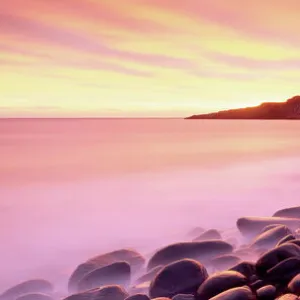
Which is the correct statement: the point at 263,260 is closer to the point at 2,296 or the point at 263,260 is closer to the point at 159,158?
the point at 2,296

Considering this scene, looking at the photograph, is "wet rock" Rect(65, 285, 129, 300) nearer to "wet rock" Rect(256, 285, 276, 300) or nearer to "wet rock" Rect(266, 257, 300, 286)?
"wet rock" Rect(256, 285, 276, 300)

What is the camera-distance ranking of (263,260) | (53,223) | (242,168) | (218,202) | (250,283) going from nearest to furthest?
(250,283) → (263,260) → (53,223) → (218,202) → (242,168)

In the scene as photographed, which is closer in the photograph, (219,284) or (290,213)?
(219,284)

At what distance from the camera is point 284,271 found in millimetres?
3650

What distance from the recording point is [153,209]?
9680 mm

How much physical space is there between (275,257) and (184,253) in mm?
1146

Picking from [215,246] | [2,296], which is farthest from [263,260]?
[2,296]

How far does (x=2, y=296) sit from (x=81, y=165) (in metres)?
14.1

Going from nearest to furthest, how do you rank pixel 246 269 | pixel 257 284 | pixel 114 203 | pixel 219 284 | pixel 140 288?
1. pixel 219 284
2. pixel 257 284
3. pixel 246 269
4. pixel 140 288
5. pixel 114 203

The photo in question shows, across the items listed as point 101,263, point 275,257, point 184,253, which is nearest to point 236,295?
point 275,257

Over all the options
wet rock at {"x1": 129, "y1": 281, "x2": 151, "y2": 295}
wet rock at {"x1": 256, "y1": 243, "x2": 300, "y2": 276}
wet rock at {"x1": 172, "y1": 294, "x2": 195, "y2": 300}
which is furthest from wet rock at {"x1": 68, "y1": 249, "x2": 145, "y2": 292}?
wet rock at {"x1": 256, "y1": 243, "x2": 300, "y2": 276}

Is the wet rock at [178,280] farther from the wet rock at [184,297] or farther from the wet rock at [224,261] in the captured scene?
the wet rock at [224,261]

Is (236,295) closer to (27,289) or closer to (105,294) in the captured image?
(105,294)

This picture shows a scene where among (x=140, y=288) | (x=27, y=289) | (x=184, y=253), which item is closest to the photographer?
(x=140, y=288)
